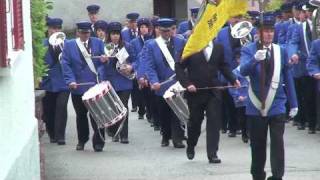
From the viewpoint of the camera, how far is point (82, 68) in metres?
13.7

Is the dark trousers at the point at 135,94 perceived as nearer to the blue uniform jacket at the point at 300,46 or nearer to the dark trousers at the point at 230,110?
the dark trousers at the point at 230,110

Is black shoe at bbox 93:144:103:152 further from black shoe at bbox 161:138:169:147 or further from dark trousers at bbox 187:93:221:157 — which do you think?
dark trousers at bbox 187:93:221:157

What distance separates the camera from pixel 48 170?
1201 cm

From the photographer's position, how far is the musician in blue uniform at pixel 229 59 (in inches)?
559

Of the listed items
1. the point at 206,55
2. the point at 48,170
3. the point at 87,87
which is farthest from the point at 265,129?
the point at 87,87

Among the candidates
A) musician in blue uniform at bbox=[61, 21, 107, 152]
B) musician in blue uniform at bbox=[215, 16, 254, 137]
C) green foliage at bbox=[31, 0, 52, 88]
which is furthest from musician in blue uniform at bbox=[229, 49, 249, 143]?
green foliage at bbox=[31, 0, 52, 88]

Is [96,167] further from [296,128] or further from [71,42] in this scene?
[296,128]

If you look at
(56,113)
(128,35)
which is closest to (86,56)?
(56,113)

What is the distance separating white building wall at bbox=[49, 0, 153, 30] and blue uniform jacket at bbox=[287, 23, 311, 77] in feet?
63.6

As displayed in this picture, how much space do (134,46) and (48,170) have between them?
4613 millimetres

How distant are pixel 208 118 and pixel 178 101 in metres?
1.33

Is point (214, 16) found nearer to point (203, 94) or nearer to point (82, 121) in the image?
point (203, 94)

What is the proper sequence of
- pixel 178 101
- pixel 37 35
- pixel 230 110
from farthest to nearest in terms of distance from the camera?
1. pixel 230 110
2. pixel 178 101
3. pixel 37 35

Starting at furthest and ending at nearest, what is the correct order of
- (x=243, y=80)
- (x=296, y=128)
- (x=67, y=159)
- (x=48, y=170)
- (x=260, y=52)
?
(x=296, y=128) < (x=243, y=80) < (x=67, y=159) < (x=48, y=170) < (x=260, y=52)
